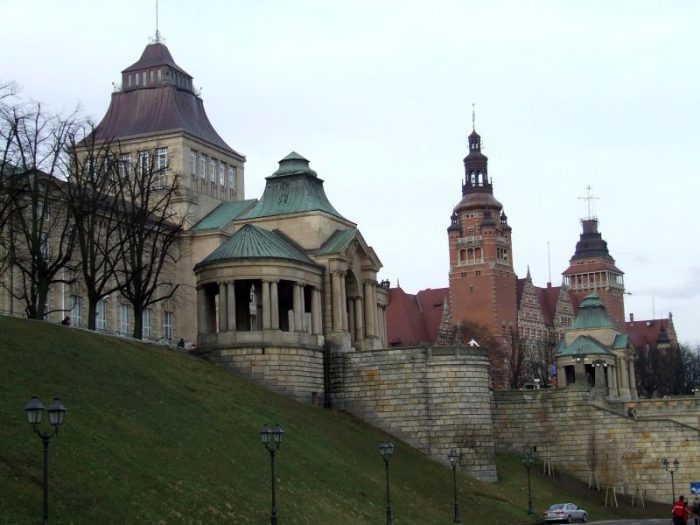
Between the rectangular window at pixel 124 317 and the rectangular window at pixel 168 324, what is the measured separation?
Result: 4.35 metres

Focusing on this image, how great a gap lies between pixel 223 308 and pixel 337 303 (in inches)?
276

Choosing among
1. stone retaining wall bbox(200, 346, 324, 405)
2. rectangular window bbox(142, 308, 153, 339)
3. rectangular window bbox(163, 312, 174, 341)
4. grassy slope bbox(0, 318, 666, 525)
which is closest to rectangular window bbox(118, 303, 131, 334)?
rectangular window bbox(142, 308, 153, 339)

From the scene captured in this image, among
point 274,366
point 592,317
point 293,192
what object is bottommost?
point 274,366

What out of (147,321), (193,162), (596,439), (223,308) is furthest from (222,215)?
(223,308)

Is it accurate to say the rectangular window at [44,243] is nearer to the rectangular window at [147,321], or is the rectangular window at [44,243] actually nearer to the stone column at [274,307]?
the stone column at [274,307]

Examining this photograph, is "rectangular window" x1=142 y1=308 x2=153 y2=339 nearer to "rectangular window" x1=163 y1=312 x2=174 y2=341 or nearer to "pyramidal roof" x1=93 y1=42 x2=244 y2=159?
"rectangular window" x1=163 y1=312 x2=174 y2=341

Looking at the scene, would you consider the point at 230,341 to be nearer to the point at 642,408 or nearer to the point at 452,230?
the point at 642,408

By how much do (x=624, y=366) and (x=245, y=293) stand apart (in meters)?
64.2

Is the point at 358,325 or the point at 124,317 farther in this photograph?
the point at 124,317

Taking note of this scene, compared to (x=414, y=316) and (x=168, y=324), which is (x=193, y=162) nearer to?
(x=168, y=324)

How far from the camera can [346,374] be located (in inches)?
2744

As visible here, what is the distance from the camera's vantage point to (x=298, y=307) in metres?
68.5

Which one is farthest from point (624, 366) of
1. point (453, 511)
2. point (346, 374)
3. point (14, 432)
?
point (14, 432)

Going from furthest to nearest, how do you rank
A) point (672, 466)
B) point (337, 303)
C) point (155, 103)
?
point (155, 103) < point (672, 466) < point (337, 303)
